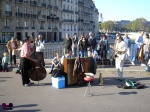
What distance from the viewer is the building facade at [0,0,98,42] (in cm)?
5124

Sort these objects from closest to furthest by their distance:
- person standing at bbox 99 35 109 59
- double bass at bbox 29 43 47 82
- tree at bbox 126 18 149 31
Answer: double bass at bbox 29 43 47 82, person standing at bbox 99 35 109 59, tree at bbox 126 18 149 31

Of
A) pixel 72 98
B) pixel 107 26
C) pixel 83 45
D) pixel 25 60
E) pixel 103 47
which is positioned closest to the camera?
pixel 72 98

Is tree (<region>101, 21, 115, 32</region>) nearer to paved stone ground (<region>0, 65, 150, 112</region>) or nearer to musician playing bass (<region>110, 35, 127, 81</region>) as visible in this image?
musician playing bass (<region>110, 35, 127, 81</region>)

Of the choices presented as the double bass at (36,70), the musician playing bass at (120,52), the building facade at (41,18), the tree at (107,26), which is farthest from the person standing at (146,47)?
the tree at (107,26)

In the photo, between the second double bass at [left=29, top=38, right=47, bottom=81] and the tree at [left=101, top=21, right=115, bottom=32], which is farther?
the tree at [left=101, top=21, right=115, bottom=32]

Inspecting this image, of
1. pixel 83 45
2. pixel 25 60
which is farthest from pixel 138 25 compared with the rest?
pixel 25 60

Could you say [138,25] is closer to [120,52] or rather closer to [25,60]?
[120,52]

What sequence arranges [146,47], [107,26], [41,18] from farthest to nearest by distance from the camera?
[107,26] < [41,18] < [146,47]

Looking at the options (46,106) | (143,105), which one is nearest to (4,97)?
(46,106)

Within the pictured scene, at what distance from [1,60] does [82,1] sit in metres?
84.6

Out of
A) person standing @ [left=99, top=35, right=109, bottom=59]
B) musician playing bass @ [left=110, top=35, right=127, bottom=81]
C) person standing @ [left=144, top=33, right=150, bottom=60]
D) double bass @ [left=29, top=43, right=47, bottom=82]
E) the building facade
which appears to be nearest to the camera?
double bass @ [left=29, top=43, right=47, bottom=82]

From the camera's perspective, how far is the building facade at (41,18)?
168 ft

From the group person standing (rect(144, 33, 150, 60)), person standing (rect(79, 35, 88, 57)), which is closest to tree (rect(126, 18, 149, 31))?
person standing (rect(144, 33, 150, 60))

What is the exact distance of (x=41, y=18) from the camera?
63.2m
